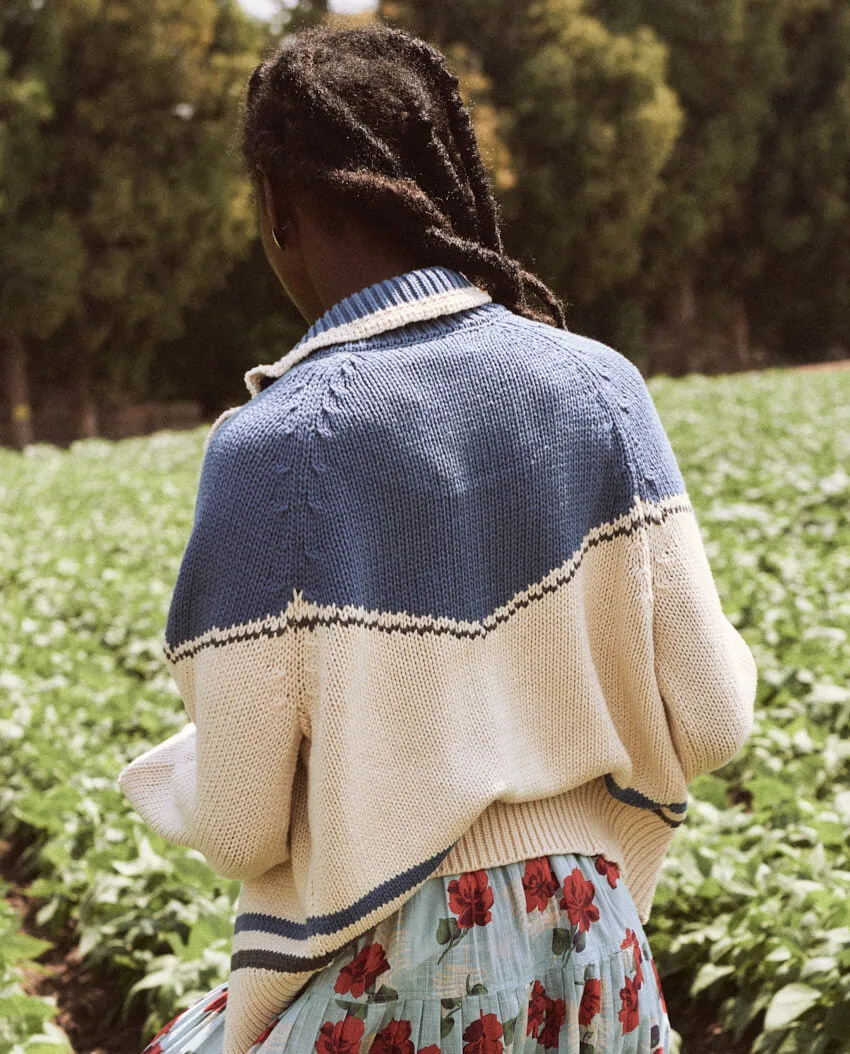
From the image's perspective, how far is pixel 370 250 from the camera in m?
1.32

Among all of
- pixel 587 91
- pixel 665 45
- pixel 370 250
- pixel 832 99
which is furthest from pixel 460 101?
pixel 832 99

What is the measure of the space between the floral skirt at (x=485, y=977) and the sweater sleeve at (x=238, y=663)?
0.15 meters

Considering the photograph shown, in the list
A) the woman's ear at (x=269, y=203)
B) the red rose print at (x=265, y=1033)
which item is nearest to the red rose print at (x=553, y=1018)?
the red rose print at (x=265, y=1033)

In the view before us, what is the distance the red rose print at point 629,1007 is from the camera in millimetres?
1303

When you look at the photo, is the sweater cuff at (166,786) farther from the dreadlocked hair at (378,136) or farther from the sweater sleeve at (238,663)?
the dreadlocked hair at (378,136)

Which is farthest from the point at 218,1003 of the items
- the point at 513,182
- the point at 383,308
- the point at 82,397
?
the point at 513,182

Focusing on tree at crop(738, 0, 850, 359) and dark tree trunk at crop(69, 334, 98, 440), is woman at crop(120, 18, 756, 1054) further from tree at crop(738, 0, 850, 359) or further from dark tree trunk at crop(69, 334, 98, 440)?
tree at crop(738, 0, 850, 359)

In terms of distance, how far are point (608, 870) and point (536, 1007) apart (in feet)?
0.58

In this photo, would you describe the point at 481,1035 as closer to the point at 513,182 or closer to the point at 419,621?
the point at 419,621

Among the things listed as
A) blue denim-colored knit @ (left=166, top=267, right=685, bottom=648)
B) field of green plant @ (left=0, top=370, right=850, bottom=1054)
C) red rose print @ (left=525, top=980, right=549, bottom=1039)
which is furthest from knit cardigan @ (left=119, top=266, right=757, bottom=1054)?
field of green plant @ (left=0, top=370, right=850, bottom=1054)

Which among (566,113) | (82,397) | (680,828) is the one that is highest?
(566,113)

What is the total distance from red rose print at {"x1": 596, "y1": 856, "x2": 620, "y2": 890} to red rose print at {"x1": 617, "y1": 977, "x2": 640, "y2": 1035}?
10 centimetres

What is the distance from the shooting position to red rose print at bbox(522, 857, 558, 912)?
4.14ft

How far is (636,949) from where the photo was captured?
133cm
